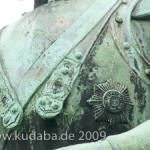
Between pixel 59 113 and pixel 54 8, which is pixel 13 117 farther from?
pixel 54 8

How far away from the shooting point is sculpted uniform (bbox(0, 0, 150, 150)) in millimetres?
4426

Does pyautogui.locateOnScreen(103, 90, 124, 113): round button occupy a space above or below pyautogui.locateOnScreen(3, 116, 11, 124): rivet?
below

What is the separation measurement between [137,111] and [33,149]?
0.46 metres

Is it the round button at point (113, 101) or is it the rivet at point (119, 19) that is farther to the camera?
the rivet at point (119, 19)

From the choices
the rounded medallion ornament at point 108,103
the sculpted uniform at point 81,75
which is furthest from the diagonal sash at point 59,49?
the rounded medallion ornament at point 108,103

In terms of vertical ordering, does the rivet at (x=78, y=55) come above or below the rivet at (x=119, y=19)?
below

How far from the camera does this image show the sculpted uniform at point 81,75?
443 centimetres

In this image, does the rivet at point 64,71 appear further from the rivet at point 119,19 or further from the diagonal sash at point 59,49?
the rivet at point 119,19

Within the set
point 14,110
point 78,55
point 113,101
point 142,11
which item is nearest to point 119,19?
point 142,11

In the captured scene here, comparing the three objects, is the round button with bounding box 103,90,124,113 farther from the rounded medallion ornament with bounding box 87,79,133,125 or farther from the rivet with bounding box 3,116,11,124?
the rivet with bounding box 3,116,11,124

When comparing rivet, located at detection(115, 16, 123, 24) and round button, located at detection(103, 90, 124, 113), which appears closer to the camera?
round button, located at detection(103, 90, 124, 113)

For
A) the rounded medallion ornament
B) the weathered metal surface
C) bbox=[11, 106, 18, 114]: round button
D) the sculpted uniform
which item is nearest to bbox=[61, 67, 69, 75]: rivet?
the sculpted uniform

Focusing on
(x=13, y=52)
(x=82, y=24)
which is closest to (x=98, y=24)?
(x=82, y=24)

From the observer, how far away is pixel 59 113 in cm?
441
